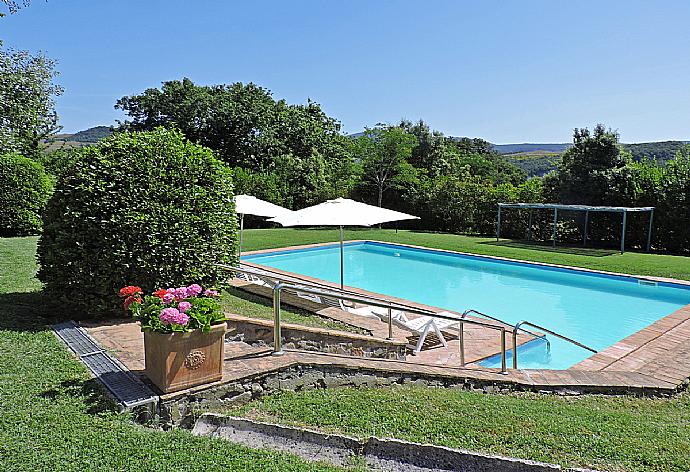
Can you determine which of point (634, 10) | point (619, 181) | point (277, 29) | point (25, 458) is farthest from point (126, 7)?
point (619, 181)

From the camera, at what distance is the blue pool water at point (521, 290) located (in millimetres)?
9969

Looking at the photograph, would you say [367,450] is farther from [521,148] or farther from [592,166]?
[521,148]

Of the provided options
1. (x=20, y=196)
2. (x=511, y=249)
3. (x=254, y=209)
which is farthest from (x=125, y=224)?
(x=511, y=249)

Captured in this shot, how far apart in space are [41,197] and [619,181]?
21.7m

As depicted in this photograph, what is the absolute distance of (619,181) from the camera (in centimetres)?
2033

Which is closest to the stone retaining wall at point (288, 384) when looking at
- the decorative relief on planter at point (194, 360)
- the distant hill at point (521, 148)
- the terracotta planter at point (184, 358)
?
the terracotta planter at point (184, 358)

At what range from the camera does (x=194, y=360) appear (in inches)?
155

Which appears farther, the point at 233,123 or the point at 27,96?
the point at 233,123

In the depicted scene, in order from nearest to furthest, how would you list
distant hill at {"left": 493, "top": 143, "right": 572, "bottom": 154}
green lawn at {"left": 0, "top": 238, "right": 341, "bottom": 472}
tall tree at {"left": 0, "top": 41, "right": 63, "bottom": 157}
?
green lawn at {"left": 0, "top": 238, "right": 341, "bottom": 472}
tall tree at {"left": 0, "top": 41, "right": 63, "bottom": 157}
distant hill at {"left": 493, "top": 143, "right": 572, "bottom": 154}

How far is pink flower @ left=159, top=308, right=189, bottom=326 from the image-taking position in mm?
3775

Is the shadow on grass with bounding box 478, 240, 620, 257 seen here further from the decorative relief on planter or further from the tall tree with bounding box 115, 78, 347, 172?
the tall tree with bounding box 115, 78, 347, 172

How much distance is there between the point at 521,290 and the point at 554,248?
21.2 feet

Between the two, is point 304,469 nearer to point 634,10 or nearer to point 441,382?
point 441,382

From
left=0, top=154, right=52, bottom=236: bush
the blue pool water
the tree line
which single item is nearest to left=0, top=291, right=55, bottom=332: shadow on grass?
the tree line
